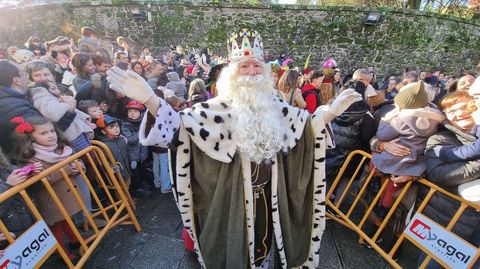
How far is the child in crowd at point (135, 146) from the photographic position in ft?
12.1

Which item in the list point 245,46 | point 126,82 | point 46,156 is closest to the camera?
point 126,82

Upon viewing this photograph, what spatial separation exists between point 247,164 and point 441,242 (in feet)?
5.56

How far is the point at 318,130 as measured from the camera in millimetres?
2059

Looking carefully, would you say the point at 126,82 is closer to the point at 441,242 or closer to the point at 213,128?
the point at 213,128

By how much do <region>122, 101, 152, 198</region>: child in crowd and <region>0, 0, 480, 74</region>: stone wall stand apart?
33.3 feet

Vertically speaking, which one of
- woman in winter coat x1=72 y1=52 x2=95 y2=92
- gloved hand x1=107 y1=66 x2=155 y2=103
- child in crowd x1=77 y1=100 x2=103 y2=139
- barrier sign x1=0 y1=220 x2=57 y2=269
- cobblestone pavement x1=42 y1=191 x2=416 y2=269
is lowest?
cobblestone pavement x1=42 y1=191 x2=416 y2=269

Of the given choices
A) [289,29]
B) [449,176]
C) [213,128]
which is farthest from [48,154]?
[289,29]

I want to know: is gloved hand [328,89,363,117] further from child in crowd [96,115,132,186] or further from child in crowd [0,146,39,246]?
child in crowd [96,115,132,186]

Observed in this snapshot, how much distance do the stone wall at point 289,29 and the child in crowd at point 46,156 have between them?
455 inches

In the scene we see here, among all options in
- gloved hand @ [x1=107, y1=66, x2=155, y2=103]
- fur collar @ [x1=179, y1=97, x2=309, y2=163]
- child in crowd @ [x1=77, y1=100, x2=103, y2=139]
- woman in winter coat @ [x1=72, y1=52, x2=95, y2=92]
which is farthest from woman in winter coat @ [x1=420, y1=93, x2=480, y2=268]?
woman in winter coat @ [x1=72, y1=52, x2=95, y2=92]

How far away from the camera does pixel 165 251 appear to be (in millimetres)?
2857

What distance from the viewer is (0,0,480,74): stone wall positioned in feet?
40.7

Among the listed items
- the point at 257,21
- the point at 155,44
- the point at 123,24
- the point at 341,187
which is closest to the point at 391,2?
the point at 257,21

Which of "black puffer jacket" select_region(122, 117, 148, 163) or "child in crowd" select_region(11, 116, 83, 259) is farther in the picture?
"black puffer jacket" select_region(122, 117, 148, 163)
